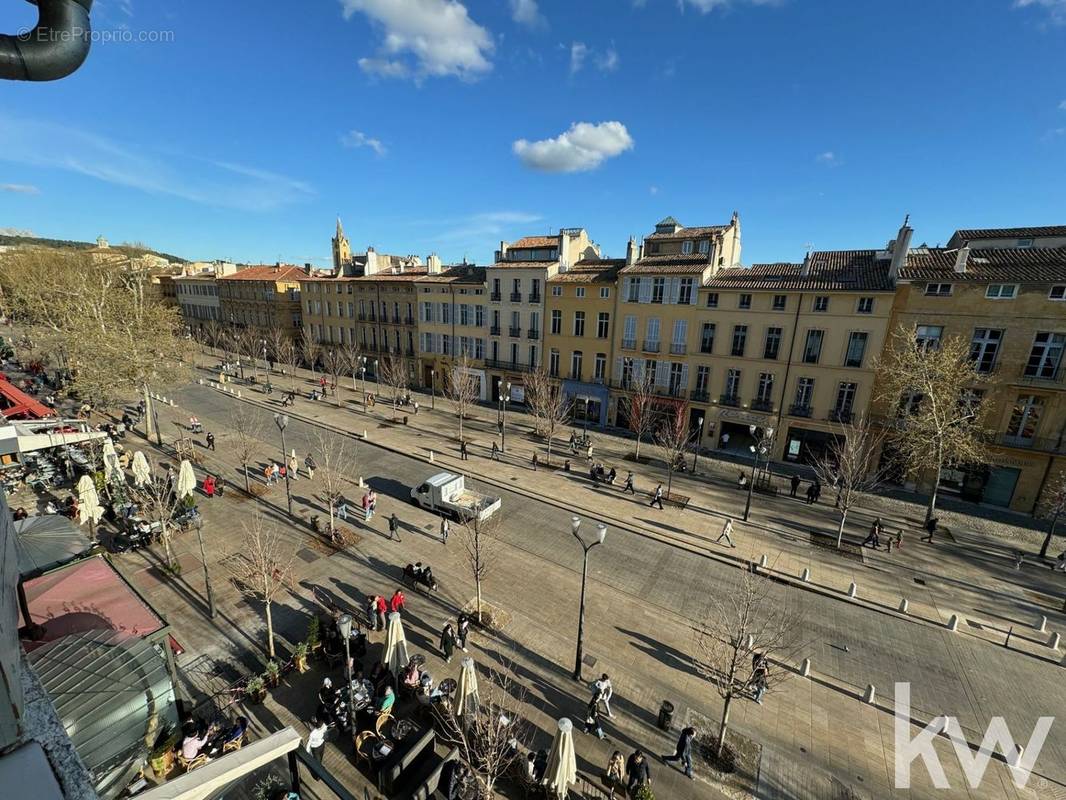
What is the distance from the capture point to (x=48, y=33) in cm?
265

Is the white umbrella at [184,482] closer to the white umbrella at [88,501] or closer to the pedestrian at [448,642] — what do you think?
the white umbrella at [88,501]

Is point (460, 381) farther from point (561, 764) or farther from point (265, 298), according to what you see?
point (265, 298)

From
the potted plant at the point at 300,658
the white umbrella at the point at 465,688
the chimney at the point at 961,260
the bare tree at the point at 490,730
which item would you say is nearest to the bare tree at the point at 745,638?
the bare tree at the point at 490,730

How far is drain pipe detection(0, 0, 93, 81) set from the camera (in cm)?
260

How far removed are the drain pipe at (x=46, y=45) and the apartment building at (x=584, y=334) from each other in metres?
32.8

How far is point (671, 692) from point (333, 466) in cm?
2077

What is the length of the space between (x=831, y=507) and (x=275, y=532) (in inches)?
1051

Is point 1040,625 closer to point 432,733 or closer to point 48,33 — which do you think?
point 432,733

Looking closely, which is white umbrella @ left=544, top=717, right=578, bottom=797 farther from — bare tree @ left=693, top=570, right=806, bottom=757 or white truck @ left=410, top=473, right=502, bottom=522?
white truck @ left=410, top=473, right=502, bottom=522

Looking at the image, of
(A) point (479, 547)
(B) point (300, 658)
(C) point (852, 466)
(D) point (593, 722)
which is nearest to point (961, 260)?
(C) point (852, 466)

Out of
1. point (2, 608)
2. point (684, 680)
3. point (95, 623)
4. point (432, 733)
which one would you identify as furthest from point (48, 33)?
point (684, 680)

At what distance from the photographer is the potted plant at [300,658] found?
12008 millimetres

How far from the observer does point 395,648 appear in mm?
11562

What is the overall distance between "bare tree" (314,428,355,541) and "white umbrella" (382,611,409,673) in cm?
781
